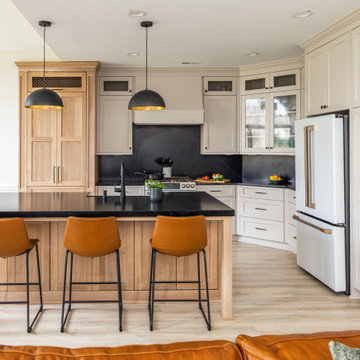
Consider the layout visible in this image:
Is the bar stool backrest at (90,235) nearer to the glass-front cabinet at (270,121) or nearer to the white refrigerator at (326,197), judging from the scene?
the white refrigerator at (326,197)

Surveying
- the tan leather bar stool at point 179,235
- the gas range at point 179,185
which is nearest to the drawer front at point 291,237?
the gas range at point 179,185

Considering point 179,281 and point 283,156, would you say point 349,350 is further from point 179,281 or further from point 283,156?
point 283,156

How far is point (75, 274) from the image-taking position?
133 inches

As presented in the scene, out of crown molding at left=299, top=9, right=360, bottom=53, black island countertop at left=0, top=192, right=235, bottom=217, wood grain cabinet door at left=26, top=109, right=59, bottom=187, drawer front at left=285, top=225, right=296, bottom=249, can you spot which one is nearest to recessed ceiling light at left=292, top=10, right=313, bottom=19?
crown molding at left=299, top=9, right=360, bottom=53

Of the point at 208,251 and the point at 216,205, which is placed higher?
the point at 216,205

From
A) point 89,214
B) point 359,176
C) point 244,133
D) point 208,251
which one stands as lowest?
point 208,251

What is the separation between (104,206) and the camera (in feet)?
10.7

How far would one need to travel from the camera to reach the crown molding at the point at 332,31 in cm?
357

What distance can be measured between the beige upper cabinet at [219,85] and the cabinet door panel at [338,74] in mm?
2171

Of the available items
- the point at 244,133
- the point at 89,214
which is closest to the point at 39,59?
the point at 244,133

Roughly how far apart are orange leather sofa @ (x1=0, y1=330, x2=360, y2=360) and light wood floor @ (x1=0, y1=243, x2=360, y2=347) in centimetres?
171

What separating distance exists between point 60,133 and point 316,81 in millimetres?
3663

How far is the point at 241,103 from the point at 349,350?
5376mm

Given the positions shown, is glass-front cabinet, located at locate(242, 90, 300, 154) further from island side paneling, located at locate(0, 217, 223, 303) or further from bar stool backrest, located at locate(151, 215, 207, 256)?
bar stool backrest, located at locate(151, 215, 207, 256)
